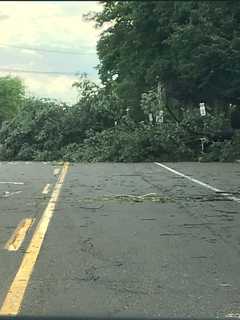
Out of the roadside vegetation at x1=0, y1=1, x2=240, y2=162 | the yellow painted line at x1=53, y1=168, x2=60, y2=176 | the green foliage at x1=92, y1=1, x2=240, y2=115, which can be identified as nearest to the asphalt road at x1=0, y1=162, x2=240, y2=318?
the yellow painted line at x1=53, y1=168, x2=60, y2=176

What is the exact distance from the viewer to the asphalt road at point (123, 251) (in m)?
6.19

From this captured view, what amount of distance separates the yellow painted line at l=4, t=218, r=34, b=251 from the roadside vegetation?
8.10 meters

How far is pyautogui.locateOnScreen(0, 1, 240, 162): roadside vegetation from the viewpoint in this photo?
24578mm

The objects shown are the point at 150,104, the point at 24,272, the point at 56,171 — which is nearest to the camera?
the point at 24,272

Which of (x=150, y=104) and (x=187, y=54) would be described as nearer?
(x=187, y=54)

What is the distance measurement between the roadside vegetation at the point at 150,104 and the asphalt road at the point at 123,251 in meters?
5.69

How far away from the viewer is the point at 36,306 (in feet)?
19.7

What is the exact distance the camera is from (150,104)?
3459cm

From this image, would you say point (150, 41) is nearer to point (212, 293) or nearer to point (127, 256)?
point (127, 256)

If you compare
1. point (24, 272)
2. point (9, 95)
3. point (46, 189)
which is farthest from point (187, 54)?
point (9, 95)

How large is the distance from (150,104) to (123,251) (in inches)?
1039

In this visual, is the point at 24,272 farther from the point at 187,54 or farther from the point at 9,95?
the point at 9,95

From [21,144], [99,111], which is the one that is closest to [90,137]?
[99,111]

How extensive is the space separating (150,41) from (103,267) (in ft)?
51.5
